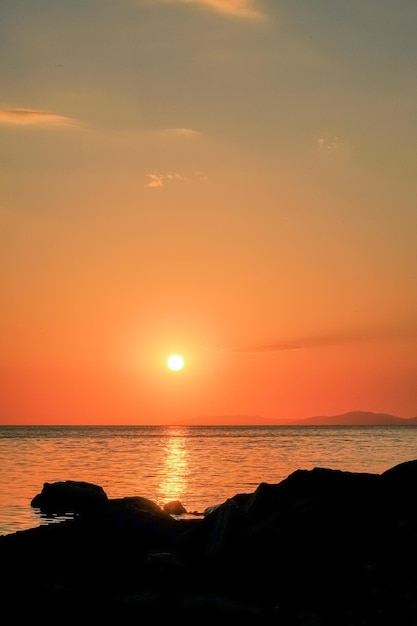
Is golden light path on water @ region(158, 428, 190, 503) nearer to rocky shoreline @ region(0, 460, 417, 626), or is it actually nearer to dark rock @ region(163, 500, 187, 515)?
dark rock @ region(163, 500, 187, 515)

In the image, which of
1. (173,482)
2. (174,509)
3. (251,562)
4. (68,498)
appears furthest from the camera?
(173,482)

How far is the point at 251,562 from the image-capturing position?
19.1 metres

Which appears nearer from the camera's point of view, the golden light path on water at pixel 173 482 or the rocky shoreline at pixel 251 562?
the rocky shoreline at pixel 251 562

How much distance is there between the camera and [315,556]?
18.5 metres

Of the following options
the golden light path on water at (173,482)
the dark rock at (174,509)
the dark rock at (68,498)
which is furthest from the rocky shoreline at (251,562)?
the golden light path on water at (173,482)

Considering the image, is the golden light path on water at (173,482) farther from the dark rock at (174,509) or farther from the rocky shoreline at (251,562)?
the rocky shoreline at (251,562)

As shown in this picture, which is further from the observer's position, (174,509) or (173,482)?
(173,482)

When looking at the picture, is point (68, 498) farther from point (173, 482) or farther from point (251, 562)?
point (251, 562)

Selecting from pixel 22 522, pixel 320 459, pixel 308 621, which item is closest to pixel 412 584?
pixel 308 621

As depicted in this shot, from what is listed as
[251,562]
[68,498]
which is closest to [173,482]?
[68,498]

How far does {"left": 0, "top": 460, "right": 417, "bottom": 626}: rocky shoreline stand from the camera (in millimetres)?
16031

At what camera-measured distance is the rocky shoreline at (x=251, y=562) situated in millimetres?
16031

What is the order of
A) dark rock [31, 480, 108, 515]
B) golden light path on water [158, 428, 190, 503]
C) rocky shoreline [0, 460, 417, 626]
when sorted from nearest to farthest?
rocky shoreline [0, 460, 417, 626] → dark rock [31, 480, 108, 515] → golden light path on water [158, 428, 190, 503]

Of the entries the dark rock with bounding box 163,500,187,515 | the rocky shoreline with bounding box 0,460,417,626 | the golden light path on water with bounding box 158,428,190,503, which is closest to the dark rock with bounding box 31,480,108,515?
the dark rock with bounding box 163,500,187,515
